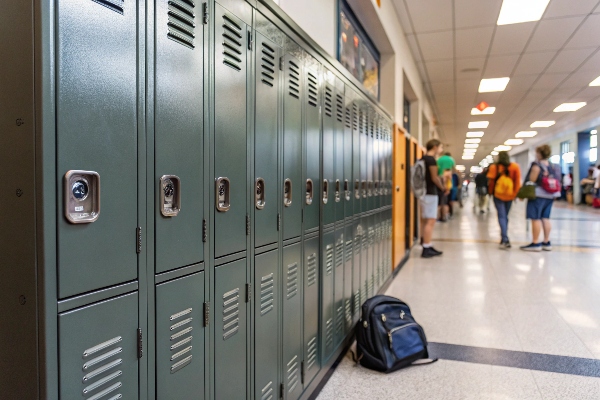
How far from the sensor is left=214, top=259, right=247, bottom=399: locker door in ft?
4.39

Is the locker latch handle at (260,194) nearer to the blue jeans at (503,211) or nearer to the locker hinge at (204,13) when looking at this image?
the locker hinge at (204,13)

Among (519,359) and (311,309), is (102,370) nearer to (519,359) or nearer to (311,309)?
(311,309)

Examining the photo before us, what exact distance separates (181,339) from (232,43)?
37.1 inches

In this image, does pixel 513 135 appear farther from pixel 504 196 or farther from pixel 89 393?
pixel 89 393

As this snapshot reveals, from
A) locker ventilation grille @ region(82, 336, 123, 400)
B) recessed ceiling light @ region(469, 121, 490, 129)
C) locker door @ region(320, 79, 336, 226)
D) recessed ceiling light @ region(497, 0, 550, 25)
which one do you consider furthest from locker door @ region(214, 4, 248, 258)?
recessed ceiling light @ region(469, 121, 490, 129)

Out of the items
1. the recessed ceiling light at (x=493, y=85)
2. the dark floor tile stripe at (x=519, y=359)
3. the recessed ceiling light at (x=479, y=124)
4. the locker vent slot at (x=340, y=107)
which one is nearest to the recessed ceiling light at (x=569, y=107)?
the recessed ceiling light at (x=479, y=124)

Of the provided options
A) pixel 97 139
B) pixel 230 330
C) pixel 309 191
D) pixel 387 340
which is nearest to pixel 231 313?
pixel 230 330

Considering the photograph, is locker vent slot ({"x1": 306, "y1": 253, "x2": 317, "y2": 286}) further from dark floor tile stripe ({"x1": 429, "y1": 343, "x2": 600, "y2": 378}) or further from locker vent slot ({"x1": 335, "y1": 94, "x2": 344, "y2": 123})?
dark floor tile stripe ({"x1": 429, "y1": 343, "x2": 600, "y2": 378})

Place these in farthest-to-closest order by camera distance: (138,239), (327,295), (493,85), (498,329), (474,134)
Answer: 1. (474,134)
2. (493,85)
3. (498,329)
4. (327,295)
5. (138,239)

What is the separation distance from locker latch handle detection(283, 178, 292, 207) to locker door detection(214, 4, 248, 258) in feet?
1.24

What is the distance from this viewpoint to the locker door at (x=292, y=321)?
1.86 meters

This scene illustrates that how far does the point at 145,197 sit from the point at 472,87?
29.5 feet

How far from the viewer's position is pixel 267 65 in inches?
65.6

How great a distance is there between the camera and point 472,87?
8750 millimetres
